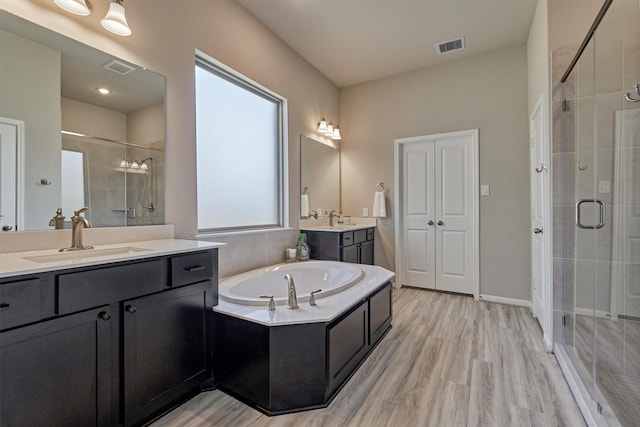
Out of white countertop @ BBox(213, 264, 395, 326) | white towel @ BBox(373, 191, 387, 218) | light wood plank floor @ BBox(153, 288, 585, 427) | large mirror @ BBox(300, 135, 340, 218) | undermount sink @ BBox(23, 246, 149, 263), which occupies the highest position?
large mirror @ BBox(300, 135, 340, 218)

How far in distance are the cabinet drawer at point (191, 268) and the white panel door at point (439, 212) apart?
2838 mm

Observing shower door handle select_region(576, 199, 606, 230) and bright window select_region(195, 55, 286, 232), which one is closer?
shower door handle select_region(576, 199, 606, 230)

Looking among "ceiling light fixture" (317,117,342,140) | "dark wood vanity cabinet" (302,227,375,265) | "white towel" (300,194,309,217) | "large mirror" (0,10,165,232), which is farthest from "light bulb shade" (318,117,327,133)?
"large mirror" (0,10,165,232)

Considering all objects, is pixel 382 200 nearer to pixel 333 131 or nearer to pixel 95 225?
pixel 333 131

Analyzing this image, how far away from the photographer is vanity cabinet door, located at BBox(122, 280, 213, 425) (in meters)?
1.37

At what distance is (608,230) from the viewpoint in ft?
5.78

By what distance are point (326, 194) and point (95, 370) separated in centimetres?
306

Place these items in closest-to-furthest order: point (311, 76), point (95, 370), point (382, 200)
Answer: point (95, 370) < point (311, 76) < point (382, 200)

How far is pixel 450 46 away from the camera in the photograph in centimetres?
329

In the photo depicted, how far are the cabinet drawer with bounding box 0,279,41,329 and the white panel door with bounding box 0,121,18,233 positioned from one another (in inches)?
21.6

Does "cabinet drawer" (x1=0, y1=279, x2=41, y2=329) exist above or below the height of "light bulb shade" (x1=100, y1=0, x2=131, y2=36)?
below

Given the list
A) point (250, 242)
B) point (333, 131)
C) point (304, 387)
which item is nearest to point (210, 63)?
point (250, 242)

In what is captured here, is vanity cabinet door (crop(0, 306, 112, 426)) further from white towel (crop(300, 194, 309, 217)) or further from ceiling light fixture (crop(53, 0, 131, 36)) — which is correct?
white towel (crop(300, 194, 309, 217))

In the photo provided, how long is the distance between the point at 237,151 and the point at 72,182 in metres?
1.37
